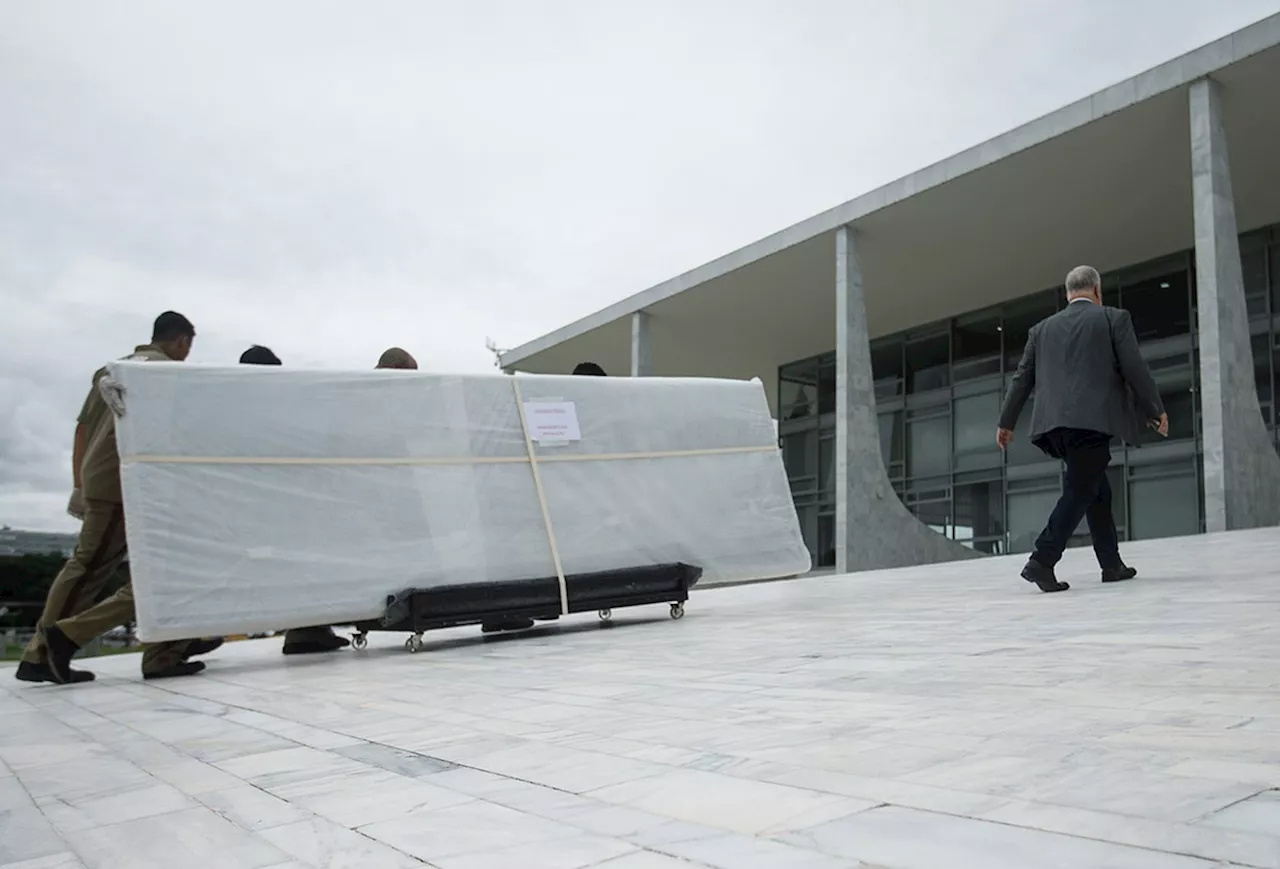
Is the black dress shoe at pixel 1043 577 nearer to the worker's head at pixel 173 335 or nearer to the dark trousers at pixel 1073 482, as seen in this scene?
the dark trousers at pixel 1073 482

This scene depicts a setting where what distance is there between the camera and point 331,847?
1.85 metres

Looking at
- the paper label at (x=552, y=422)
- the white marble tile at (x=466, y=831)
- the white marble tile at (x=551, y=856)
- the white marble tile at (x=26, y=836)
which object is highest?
the paper label at (x=552, y=422)

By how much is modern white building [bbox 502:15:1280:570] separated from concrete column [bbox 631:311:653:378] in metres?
0.08

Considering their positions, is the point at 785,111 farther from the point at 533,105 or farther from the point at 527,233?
the point at 527,233

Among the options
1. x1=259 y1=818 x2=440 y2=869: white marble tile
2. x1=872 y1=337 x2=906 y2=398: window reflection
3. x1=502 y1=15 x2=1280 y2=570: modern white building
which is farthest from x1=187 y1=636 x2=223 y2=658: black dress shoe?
x1=872 y1=337 x2=906 y2=398: window reflection

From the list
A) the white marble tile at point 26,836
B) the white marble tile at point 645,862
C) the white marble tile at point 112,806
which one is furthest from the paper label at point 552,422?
the white marble tile at point 645,862

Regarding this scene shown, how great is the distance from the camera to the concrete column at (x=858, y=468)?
19766 millimetres

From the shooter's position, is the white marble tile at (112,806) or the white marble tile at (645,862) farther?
the white marble tile at (112,806)

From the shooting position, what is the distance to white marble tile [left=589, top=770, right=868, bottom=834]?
1.84 meters

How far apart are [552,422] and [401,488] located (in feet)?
3.87

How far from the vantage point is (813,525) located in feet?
87.9

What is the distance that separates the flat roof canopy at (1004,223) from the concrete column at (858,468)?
1.26m

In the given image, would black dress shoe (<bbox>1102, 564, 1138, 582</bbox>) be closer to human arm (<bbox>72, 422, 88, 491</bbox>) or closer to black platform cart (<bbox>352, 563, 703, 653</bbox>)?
black platform cart (<bbox>352, 563, 703, 653</bbox>)

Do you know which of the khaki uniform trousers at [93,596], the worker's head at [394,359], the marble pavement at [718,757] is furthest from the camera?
the worker's head at [394,359]
